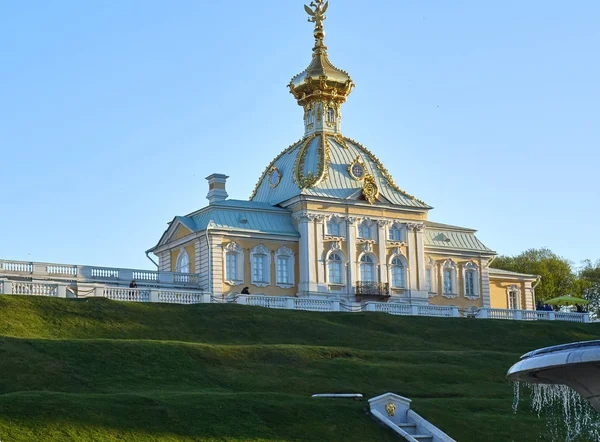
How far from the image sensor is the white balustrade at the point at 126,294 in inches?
1610

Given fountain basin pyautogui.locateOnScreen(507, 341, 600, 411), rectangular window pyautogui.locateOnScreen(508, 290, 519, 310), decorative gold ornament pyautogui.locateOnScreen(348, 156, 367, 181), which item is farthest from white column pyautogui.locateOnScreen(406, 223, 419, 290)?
fountain basin pyautogui.locateOnScreen(507, 341, 600, 411)

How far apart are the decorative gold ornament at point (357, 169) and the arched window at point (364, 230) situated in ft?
8.51

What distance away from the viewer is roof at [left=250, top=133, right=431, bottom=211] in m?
58.4

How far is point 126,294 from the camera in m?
41.3

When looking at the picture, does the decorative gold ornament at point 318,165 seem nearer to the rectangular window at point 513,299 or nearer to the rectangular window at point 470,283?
the rectangular window at point 470,283

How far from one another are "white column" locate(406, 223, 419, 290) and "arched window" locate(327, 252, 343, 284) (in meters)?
Result: 4.10

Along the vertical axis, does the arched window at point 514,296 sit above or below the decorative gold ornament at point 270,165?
below

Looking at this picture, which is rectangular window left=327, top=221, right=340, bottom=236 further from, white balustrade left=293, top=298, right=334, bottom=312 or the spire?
white balustrade left=293, top=298, right=334, bottom=312

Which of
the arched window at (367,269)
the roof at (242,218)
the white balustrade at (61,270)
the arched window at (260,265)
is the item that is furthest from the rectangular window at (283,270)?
the white balustrade at (61,270)

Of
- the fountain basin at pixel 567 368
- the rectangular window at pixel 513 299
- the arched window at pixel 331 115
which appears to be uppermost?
the arched window at pixel 331 115

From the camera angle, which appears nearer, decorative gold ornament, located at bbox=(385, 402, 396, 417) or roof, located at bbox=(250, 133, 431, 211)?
decorative gold ornament, located at bbox=(385, 402, 396, 417)

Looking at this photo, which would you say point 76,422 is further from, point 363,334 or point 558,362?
point 363,334

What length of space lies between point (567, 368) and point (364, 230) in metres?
41.8

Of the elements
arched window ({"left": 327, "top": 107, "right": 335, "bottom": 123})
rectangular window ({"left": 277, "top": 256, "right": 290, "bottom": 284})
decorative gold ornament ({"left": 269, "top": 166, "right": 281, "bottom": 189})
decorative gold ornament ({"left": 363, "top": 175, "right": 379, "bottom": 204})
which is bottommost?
rectangular window ({"left": 277, "top": 256, "right": 290, "bottom": 284})
